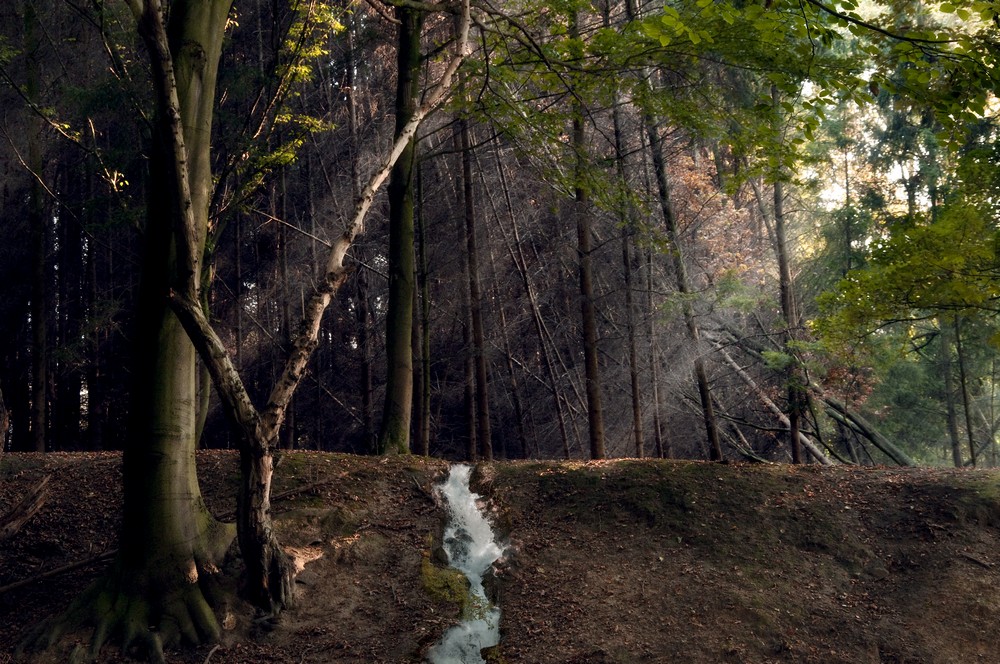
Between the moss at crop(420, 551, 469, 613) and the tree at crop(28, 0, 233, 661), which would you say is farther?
the moss at crop(420, 551, 469, 613)

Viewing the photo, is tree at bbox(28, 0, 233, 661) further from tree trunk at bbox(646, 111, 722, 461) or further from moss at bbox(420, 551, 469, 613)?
tree trunk at bbox(646, 111, 722, 461)

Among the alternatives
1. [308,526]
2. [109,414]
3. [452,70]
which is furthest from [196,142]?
A: [109,414]

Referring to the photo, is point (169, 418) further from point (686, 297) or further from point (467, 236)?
point (467, 236)

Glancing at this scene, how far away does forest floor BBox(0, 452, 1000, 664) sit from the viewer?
6465 millimetres

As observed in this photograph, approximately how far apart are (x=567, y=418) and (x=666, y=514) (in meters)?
10.6

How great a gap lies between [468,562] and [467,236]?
7.39 m

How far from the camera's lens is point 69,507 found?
796 centimetres

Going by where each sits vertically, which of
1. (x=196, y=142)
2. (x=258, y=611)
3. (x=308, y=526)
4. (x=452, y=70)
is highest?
(x=452, y=70)

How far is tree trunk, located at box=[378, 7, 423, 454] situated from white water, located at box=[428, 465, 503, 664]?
115 cm

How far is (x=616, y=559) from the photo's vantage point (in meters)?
7.78

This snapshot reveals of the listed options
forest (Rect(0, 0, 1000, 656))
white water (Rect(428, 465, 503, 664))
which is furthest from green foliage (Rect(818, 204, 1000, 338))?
white water (Rect(428, 465, 503, 664))

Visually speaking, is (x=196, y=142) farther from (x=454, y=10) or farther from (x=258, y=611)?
(x=258, y=611)

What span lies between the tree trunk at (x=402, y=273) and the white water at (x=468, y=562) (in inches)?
45.1

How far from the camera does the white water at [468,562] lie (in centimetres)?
650
